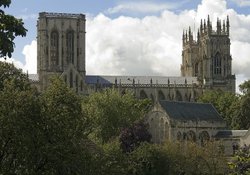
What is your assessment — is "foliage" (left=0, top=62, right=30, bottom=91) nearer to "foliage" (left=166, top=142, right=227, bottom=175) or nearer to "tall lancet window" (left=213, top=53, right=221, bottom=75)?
"foliage" (left=166, top=142, right=227, bottom=175)

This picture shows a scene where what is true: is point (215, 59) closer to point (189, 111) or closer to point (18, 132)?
point (189, 111)

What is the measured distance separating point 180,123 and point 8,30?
63.5m

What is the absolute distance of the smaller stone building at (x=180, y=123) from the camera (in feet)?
265

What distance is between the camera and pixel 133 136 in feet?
239

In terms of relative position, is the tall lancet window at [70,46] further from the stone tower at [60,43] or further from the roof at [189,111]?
the roof at [189,111]

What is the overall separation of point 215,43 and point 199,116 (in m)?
60.7

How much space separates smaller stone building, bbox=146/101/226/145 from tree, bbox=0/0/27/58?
200 feet

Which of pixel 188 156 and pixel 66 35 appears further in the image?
pixel 66 35

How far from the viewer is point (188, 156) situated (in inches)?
2482

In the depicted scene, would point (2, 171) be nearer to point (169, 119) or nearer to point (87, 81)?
point (169, 119)

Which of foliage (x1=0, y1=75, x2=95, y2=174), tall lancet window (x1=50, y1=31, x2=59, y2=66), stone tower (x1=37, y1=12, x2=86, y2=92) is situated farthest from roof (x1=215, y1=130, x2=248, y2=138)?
tall lancet window (x1=50, y1=31, x2=59, y2=66)

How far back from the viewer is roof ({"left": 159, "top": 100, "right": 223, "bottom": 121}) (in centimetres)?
8244

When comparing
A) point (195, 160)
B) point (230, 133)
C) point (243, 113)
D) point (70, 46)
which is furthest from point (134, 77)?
point (195, 160)

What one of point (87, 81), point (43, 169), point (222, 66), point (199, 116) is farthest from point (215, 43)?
point (43, 169)
